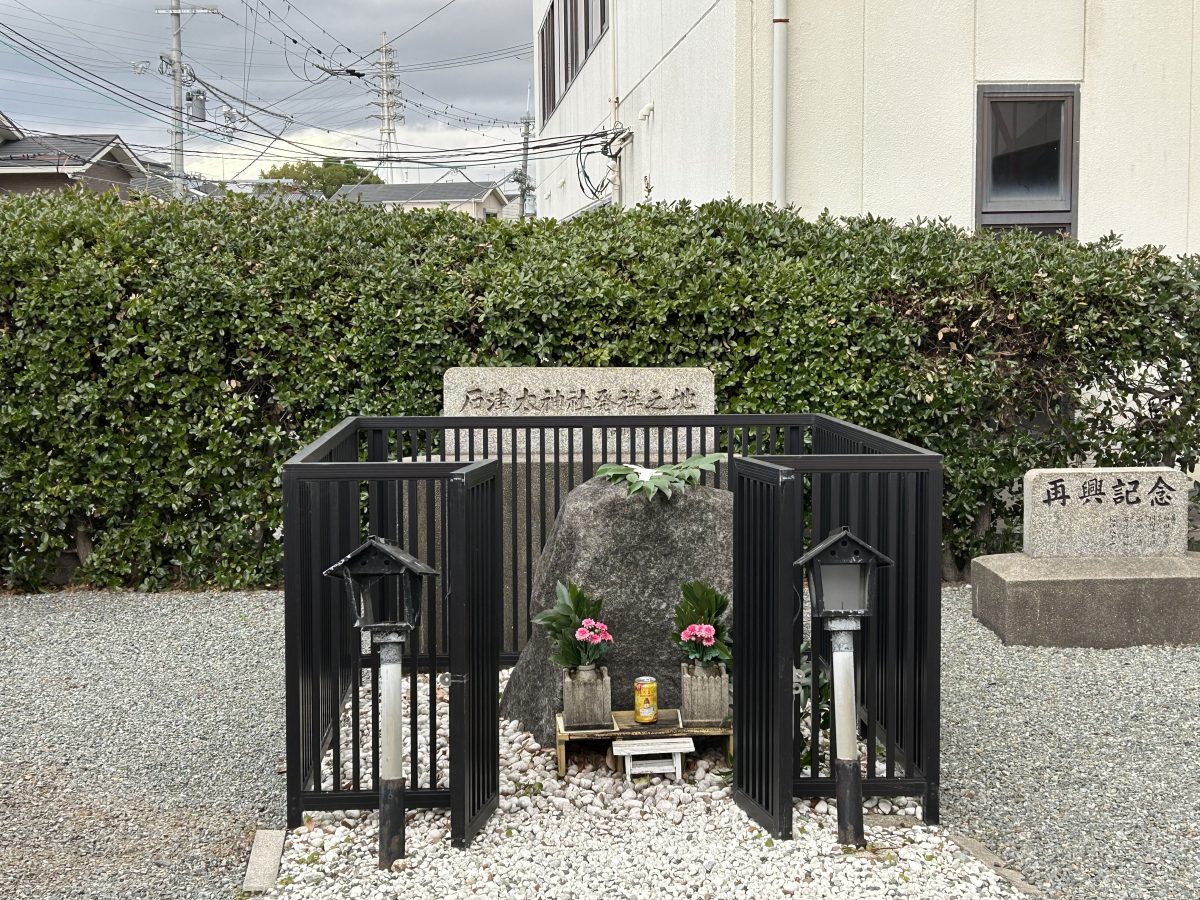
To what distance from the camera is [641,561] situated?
4.72m

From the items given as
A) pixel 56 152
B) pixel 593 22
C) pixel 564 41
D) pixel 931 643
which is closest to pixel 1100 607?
pixel 931 643

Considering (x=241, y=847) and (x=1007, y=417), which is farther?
(x=1007, y=417)

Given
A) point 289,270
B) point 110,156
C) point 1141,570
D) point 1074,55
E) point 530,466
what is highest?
point 110,156

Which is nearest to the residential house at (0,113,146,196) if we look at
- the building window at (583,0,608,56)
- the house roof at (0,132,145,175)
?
the house roof at (0,132,145,175)

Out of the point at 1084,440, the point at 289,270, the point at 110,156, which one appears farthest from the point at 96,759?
the point at 110,156

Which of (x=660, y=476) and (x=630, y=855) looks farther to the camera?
(x=660, y=476)

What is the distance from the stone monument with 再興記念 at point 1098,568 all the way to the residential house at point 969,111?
3.38 metres

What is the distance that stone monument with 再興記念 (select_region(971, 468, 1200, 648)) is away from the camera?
6.74 meters

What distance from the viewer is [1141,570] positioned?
6.82 meters

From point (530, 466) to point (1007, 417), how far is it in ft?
11.5

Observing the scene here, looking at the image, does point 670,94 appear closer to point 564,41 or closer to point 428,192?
point 564,41

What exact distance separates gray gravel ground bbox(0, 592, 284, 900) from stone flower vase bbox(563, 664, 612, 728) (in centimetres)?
113

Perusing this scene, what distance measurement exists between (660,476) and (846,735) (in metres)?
1.28

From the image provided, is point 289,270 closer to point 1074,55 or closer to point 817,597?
point 817,597
